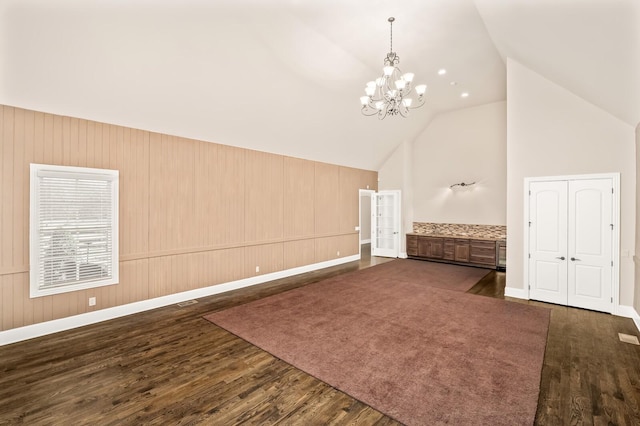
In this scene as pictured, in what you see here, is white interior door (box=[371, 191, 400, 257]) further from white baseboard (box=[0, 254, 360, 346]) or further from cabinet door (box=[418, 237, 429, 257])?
white baseboard (box=[0, 254, 360, 346])

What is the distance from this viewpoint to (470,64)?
18.5 feet

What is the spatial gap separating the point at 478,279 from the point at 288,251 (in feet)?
14.5

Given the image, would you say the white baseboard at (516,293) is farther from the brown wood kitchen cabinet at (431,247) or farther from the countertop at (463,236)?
the brown wood kitchen cabinet at (431,247)

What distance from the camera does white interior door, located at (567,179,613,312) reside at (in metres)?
4.52

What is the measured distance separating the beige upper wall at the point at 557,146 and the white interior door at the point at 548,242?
0.55ft

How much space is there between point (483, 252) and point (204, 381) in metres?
7.39

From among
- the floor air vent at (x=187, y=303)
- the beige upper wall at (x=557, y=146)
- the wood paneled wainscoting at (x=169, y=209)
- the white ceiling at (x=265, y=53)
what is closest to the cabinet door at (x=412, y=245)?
the wood paneled wainscoting at (x=169, y=209)

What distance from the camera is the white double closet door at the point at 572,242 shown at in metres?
4.54

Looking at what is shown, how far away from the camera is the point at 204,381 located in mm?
2727

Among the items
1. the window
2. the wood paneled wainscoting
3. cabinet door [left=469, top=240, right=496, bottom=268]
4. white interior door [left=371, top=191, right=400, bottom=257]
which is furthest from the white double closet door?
the window

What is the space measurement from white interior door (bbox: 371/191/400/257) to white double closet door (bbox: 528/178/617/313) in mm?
4378

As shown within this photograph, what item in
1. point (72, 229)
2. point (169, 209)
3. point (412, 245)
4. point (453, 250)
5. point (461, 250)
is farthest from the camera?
point (412, 245)

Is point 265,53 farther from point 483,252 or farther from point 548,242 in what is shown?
point 483,252

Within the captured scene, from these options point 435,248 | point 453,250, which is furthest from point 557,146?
point 435,248
